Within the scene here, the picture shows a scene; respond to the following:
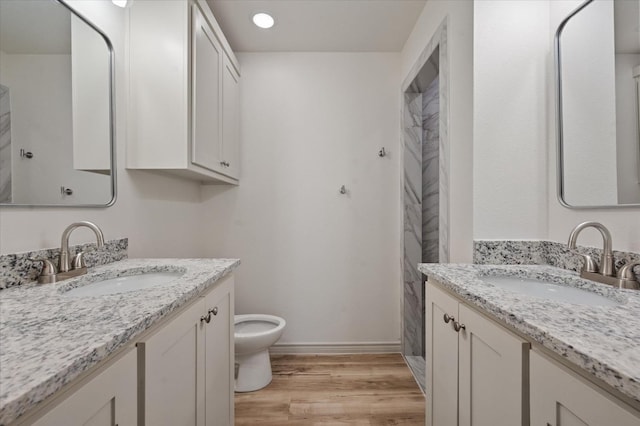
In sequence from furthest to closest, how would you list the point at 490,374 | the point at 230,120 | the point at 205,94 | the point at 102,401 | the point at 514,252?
the point at 230,120 → the point at 205,94 → the point at 514,252 → the point at 490,374 → the point at 102,401

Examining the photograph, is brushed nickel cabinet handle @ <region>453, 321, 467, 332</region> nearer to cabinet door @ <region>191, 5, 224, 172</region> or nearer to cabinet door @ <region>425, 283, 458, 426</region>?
cabinet door @ <region>425, 283, 458, 426</region>

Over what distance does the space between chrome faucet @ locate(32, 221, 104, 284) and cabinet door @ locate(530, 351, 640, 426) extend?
133 centimetres

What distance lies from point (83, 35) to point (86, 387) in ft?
4.44

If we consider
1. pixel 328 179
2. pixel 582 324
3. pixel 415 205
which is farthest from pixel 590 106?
pixel 328 179

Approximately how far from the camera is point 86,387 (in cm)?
49

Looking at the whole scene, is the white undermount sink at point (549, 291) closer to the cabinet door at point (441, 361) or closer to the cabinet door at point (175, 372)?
the cabinet door at point (441, 361)

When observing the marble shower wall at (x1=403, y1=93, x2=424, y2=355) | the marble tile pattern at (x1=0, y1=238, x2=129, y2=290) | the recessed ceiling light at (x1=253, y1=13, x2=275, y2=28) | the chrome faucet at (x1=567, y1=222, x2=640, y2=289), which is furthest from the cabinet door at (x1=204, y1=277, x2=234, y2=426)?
the recessed ceiling light at (x1=253, y1=13, x2=275, y2=28)

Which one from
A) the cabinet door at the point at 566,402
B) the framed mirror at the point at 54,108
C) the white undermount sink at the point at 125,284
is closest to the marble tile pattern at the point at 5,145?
the framed mirror at the point at 54,108

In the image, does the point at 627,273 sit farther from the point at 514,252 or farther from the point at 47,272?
the point at 47,272

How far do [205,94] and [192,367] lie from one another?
4.50 feet

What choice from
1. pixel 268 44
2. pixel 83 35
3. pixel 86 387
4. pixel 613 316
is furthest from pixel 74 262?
pixel 268 44

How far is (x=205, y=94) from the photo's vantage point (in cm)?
161

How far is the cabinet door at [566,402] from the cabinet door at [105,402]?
33.5 inches

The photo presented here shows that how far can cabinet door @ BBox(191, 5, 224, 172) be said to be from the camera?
1471 mm
